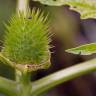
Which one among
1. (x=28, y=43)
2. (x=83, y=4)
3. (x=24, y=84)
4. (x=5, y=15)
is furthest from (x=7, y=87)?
(x=5, y=15)

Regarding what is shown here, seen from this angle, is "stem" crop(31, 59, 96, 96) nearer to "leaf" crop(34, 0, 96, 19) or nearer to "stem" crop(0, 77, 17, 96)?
"stem" crop(0, 77, 17, 96)

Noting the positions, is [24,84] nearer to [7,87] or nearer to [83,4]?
[7,87]

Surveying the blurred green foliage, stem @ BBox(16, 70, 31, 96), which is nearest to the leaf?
stem @ BBox(16, 70, 31, 96)

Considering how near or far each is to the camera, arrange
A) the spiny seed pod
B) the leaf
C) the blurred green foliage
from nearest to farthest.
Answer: the spiny seed pod
the leaf
the blurred green foliage

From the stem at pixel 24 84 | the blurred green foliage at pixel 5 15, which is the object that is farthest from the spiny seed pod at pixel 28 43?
the blurred green foliage at pixel 5 15

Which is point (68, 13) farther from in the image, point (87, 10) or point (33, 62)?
point (33, 62)

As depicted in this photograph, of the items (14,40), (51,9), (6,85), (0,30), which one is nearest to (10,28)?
(14,40)
